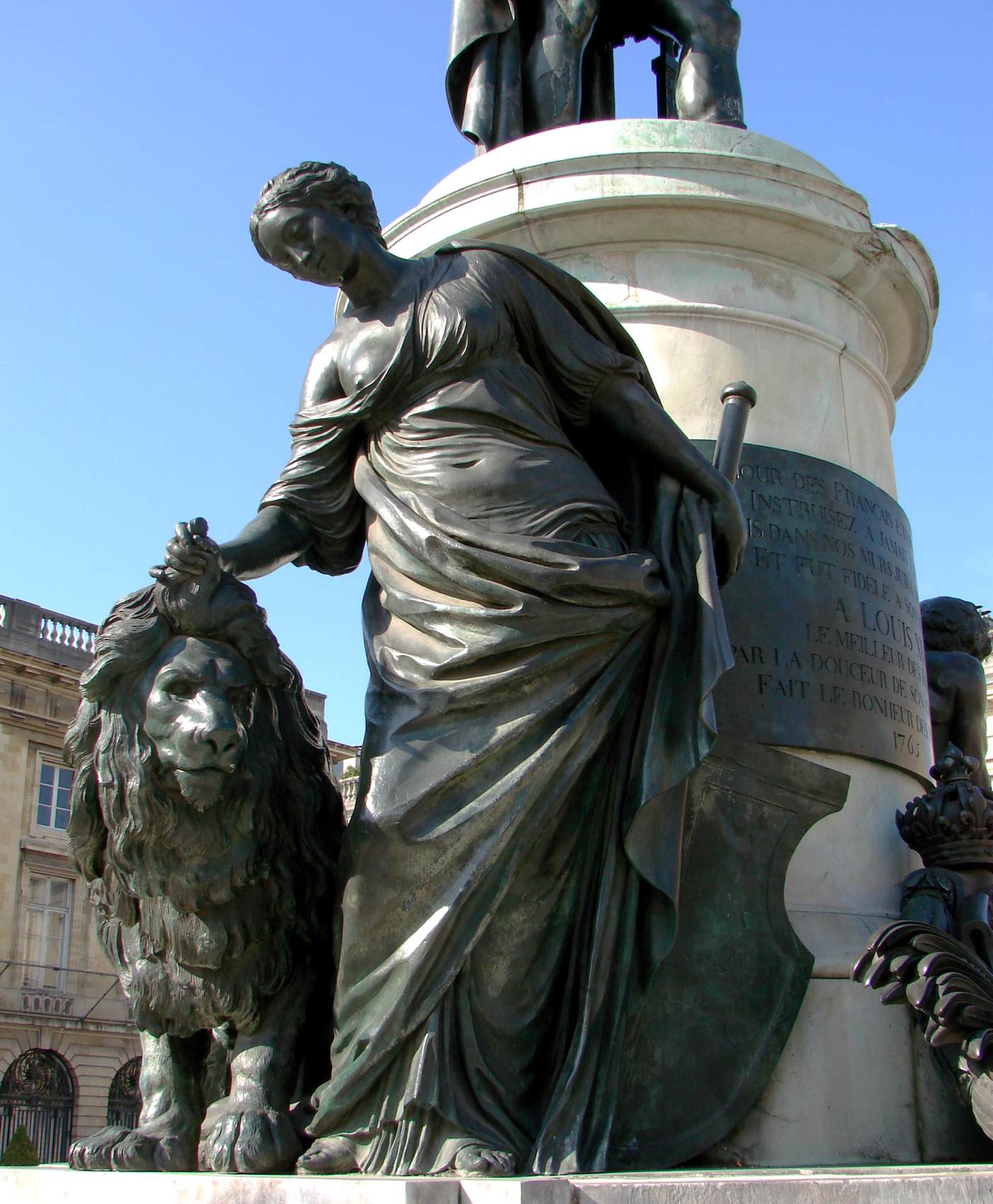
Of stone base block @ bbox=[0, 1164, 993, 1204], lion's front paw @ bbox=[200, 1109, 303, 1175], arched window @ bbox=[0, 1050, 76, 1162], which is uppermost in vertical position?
lion's front paw @ bbox=[200, 1109, 303, 1175]

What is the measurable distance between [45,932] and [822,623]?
30.0m

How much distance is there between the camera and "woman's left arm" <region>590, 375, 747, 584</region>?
11.8 feet

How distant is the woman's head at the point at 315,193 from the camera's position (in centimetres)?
368

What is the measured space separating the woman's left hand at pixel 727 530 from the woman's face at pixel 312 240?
119 cm

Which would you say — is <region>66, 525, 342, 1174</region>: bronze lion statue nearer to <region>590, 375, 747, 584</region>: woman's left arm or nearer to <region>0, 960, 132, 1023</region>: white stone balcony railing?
<region>590, 375, 747, 584</region>: woman's left arm

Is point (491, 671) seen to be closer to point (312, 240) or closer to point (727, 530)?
point (727, 530)

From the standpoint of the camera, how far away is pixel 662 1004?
331 centimetres

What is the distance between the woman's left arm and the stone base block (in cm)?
159

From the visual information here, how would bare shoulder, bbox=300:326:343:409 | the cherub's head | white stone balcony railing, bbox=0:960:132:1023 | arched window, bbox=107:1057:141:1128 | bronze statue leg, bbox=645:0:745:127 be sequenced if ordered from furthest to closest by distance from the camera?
arched window, bbox=107:1057:141:1128 → white stone balcony railing, bbox=0:960:132:1023 → bronze statue leg, bbox=645:0:745:127 → the cherub's head → bare shoulder, bbox=300:326:343:409

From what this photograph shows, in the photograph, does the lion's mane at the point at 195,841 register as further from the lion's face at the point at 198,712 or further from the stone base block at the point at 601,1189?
the stone base block at the point at 601,1189

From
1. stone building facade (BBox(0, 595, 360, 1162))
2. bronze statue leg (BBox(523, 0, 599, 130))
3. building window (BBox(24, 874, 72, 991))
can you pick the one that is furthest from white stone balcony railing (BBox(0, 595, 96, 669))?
bronze statue leg (BBox(523, 0, 599, 130))

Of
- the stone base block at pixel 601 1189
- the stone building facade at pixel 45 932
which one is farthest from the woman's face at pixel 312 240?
the stone building facade at pixel 45 932

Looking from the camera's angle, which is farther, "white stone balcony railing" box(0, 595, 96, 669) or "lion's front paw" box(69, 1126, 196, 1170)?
"white stone balcony railing" box(0, 595, 96, 669)

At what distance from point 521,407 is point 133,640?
1.16 m
